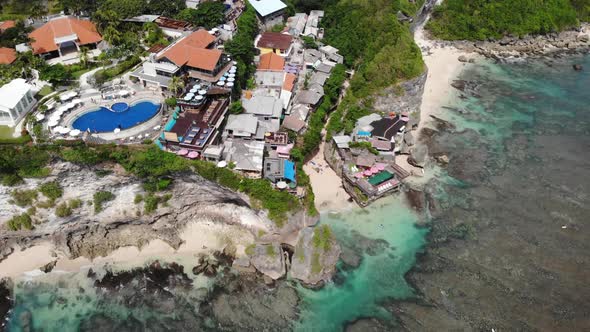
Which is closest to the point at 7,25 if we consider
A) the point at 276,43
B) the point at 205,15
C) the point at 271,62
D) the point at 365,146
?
the point at 205,15

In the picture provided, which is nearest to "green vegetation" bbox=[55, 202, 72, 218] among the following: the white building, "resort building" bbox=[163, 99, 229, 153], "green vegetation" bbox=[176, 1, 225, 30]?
the white building

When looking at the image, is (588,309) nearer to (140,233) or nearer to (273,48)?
(140,233)

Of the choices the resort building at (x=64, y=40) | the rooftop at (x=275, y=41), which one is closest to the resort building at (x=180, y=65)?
the resort building at (x=64, y=40)

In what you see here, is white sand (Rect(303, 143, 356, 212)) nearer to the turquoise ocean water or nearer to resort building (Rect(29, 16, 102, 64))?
the turquoise ocean water

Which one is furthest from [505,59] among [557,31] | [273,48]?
[273,48]

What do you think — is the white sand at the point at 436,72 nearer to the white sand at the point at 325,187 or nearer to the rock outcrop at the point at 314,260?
the white sand at the point at 325,187

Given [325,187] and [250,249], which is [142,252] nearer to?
[250,249]

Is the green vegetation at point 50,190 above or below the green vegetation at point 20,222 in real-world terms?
above
